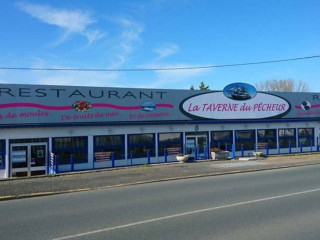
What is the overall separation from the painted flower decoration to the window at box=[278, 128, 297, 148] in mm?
15882

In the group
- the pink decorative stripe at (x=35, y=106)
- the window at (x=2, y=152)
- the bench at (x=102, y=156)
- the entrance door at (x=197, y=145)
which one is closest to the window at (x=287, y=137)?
the entrance door at (x=197, y=145)

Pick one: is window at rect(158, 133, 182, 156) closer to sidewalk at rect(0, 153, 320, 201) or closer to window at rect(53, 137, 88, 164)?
sidewalk at rect(0, 153, 320, 201)

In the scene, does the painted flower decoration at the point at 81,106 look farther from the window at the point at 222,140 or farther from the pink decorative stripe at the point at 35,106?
the window at the point at 222,140

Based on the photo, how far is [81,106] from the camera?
22188 mm

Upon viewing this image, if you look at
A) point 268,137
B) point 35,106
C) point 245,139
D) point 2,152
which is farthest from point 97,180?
point 268,137

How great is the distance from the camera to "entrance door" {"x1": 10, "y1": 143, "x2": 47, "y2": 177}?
20062mm

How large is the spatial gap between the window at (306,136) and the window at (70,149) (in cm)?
1829

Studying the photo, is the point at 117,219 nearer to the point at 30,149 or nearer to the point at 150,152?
the point at 30,149

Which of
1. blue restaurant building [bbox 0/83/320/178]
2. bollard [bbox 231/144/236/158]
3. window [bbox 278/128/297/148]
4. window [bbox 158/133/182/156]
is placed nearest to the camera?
blue restaurant building [bbox 0/83/320/178]

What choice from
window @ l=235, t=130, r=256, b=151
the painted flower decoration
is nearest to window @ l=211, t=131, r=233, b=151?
window @ l=235, t=130, r=256, b=151

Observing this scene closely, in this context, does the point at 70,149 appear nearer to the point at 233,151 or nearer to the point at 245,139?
the point at 233,151

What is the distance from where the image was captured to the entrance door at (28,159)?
65.8 ft

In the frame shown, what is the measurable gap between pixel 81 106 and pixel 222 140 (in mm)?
10795

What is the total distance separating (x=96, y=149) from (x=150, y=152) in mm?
3773
